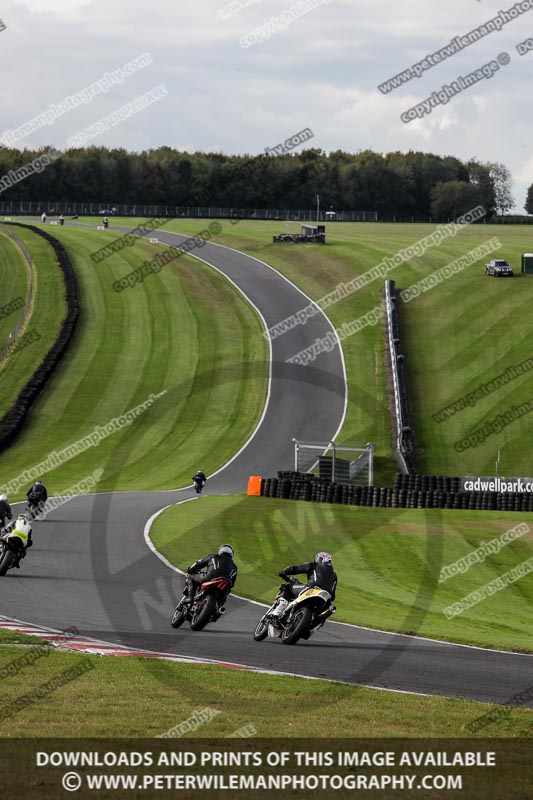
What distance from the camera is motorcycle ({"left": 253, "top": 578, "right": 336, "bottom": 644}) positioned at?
17891 mm

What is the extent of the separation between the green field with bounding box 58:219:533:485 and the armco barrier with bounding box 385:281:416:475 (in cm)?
55

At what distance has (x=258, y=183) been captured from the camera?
569 ft

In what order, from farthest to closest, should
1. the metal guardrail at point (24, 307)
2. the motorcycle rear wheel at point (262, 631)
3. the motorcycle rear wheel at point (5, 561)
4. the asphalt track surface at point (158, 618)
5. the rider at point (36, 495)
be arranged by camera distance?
the metal guardrail at point (24, 307) < the rider at point (36, 495) < the motorcycle rear wheel at point (5, 561) < the motorcycle rear wheel at point (262, 631) < the asphalt track surface at point (158, 618)

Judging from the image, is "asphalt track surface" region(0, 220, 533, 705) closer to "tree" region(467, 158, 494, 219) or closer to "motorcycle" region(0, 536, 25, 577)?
"motorcycle" region(0, 536, 25, 577)

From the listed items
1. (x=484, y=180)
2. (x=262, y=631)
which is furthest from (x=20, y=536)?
(x=484, y=180)

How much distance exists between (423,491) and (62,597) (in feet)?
58.0

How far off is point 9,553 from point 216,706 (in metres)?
13.1

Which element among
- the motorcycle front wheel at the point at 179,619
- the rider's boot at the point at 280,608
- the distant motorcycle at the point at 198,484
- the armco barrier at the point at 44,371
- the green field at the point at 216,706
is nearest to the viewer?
the green field at the point at 216,706

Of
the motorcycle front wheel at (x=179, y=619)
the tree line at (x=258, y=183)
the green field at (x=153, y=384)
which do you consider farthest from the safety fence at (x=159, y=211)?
the motorcycle front wheel at (x=179, y=619)

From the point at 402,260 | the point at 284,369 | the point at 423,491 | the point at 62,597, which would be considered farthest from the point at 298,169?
the point at 62,597

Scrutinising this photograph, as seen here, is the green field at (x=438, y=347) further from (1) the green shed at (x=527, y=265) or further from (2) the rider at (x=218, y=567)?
(2) the rider at (x=218, y=567)

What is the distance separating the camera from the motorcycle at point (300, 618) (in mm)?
17891

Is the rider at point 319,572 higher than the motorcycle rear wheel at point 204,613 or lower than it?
higher

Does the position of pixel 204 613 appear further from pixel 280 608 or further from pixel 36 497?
pixel 36 497
